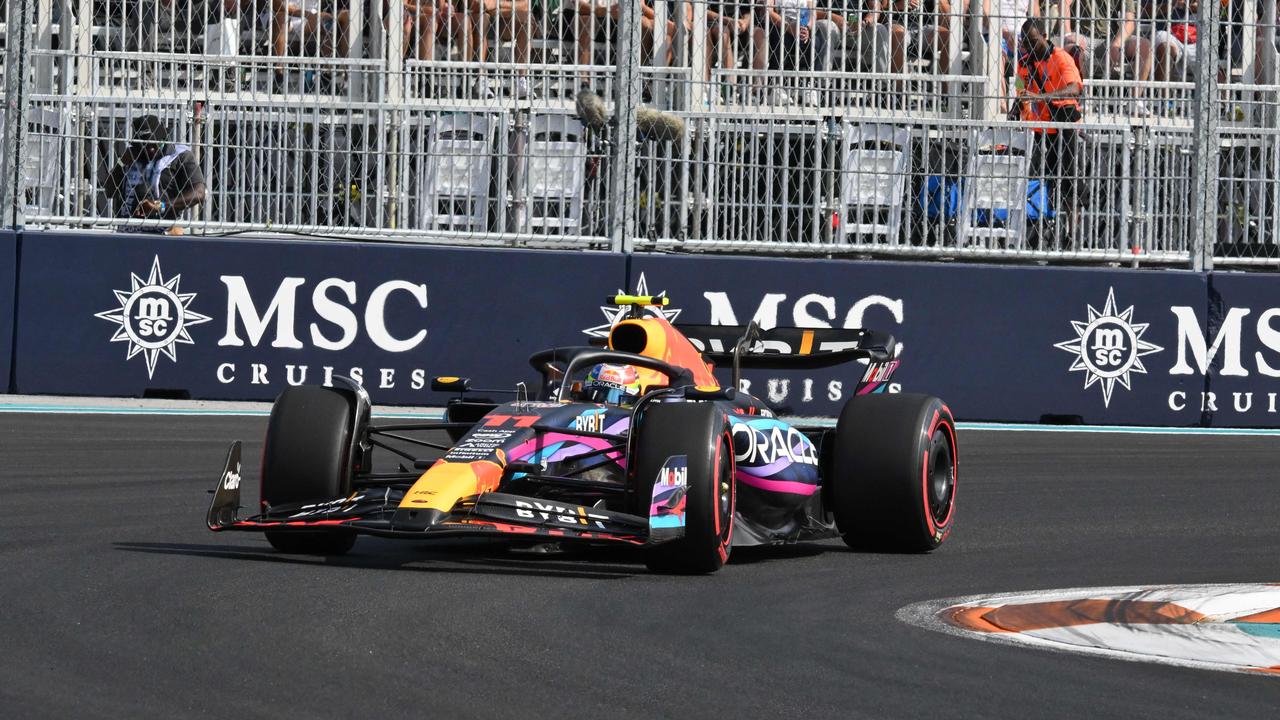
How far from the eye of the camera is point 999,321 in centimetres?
1341

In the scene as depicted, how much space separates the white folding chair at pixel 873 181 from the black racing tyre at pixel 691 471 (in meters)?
6.48

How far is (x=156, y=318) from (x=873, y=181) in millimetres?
4711

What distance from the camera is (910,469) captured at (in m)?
7.88

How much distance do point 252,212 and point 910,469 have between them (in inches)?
266

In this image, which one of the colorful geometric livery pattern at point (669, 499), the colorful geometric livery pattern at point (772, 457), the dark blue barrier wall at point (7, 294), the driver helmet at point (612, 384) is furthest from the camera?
the dark blue barrier wall at point (7, 294)

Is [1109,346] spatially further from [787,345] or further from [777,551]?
[777,551]

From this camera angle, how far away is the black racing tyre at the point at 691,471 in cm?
699

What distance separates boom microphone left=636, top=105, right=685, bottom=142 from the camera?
13.4 metres

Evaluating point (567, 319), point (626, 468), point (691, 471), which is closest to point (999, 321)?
point (567, 319)

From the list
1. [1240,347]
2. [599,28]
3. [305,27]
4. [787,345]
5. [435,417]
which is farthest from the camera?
[599,28]

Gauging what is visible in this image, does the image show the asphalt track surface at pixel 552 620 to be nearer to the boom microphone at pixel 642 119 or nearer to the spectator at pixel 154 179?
the spectator at pixel 154 179

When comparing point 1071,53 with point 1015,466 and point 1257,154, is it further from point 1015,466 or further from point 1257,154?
point 1015,466

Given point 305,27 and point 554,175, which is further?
point 305,27

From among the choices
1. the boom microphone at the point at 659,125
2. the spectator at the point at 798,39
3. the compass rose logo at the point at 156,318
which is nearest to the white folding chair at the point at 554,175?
the boom microphone at the point at 659,125
